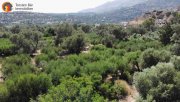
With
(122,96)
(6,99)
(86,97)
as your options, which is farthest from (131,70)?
(86,97)

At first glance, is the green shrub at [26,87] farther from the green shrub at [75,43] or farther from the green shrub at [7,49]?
the green shrub at [75,43]

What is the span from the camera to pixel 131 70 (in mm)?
53500

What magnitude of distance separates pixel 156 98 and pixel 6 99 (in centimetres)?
1725

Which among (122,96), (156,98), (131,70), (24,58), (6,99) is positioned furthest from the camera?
(24,58)

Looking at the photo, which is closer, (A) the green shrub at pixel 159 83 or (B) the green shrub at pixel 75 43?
(A) the green shrub at pixel 159 83

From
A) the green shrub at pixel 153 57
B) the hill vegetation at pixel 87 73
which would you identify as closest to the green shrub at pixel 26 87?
the hill vegetation at pixel 87 73

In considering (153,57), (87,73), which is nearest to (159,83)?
(87,73)

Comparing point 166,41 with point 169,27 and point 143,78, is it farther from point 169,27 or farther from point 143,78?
point 143,78
